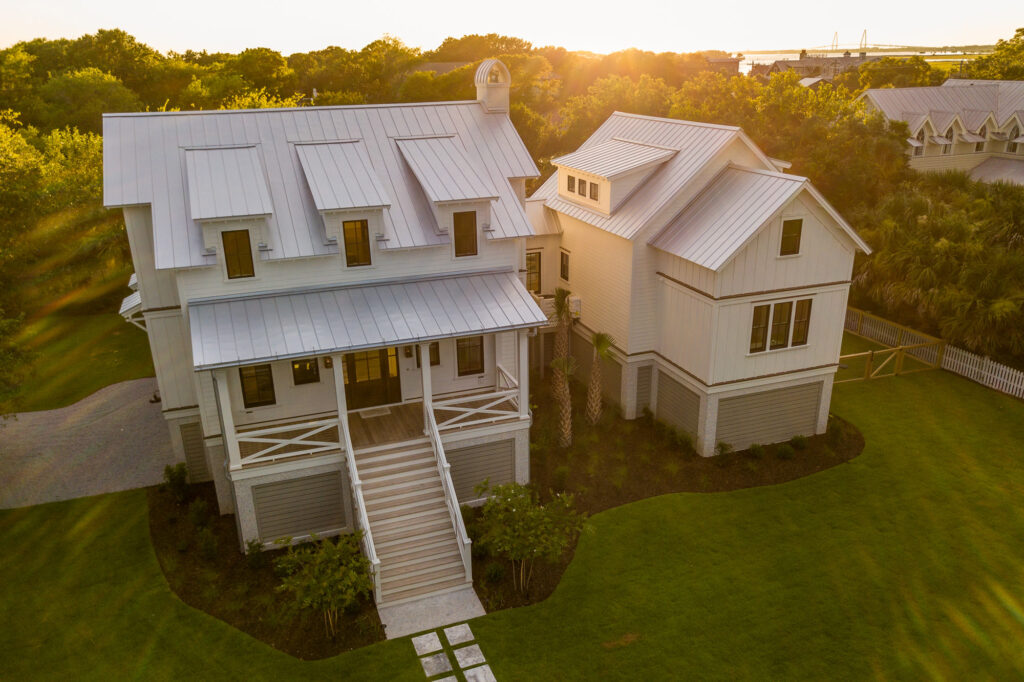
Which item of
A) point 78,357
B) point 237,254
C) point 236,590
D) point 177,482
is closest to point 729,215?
point 237,254

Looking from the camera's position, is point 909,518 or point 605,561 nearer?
point 605,561

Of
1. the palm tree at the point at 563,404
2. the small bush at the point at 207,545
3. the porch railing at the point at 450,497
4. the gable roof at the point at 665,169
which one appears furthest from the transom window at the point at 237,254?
the gable roof at the point at 665,169

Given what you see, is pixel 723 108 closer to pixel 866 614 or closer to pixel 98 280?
pixel 866 614

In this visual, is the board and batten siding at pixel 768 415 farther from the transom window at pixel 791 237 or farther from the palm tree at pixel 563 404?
the palm tree at pixel 563 404

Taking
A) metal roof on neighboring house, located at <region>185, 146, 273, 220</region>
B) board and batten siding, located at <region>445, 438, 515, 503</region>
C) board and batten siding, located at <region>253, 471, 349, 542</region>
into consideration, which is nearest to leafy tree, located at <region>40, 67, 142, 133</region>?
metal roof on neighboring house, located at <region>185, 146, 273, 220</region>

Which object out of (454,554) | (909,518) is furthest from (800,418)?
(454,554)

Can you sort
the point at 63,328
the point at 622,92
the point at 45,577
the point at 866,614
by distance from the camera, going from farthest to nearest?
the point at 622,92 → the point at 63,328 → the point at 45,577 → the point at 866,614
